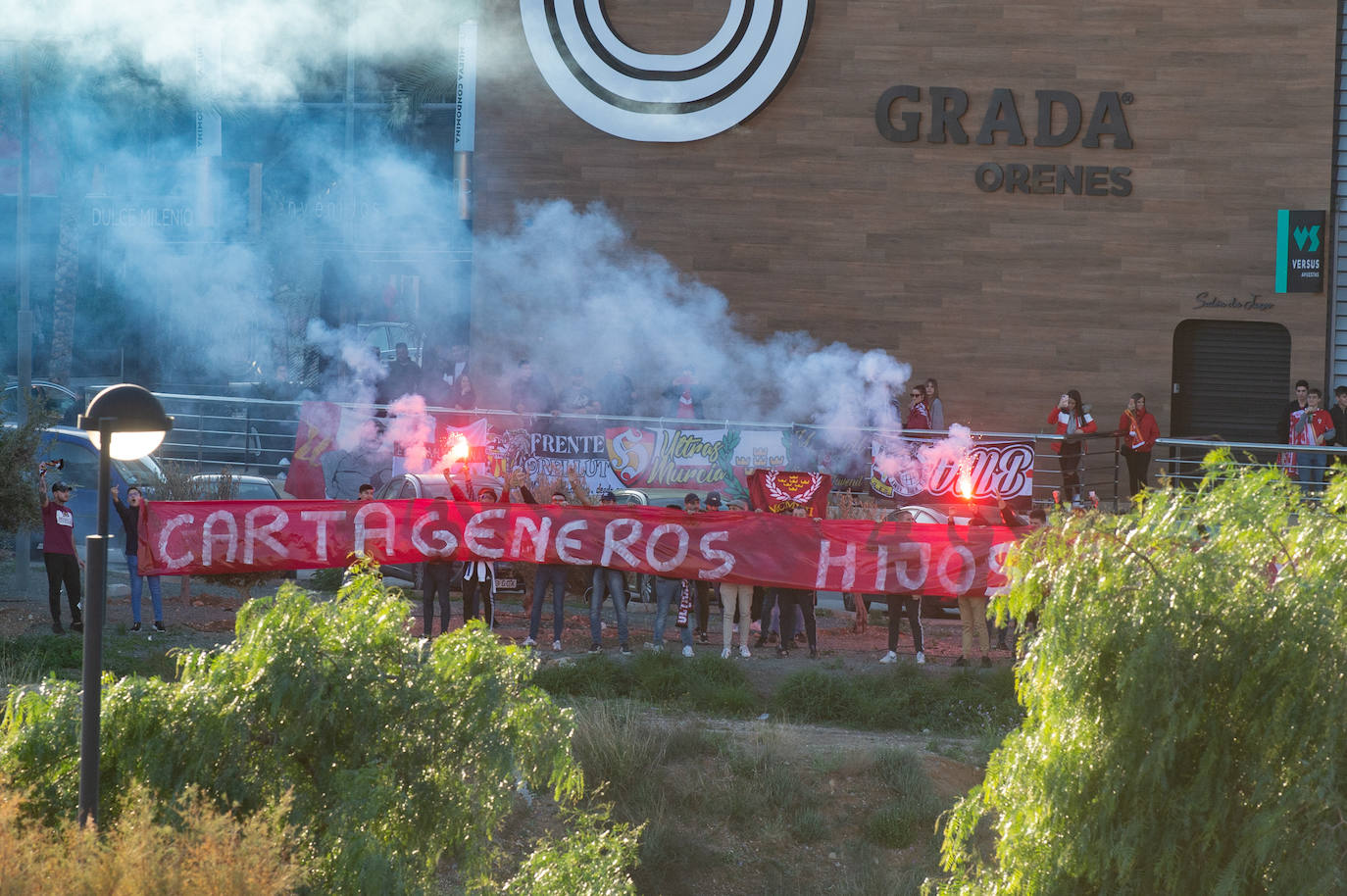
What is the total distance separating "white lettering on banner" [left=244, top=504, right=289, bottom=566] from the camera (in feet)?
53.0

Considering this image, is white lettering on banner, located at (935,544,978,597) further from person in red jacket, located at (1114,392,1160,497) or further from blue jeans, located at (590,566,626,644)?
person in red jacket, located at (1114,392,1160,497)

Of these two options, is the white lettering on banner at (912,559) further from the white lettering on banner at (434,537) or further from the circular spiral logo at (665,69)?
the circular spiral logo at (665,69)

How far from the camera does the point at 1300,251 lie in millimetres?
23219

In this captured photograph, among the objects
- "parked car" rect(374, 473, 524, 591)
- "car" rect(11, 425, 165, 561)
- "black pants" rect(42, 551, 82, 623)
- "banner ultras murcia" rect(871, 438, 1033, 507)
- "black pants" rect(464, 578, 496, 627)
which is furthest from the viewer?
"banner ultras murcia" rect(871, 438, 1033, 507)

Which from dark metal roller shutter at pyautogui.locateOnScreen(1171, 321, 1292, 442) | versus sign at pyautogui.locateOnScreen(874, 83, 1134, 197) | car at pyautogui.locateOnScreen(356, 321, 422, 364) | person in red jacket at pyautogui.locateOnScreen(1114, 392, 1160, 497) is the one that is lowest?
person in red jacket at pyautogui.locateOnScreen(1114, 392, 1160, 497)

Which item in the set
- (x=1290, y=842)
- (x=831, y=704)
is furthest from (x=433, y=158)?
(x=1290, y=842)

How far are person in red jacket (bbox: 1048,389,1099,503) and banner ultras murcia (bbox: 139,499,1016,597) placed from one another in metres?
5.50

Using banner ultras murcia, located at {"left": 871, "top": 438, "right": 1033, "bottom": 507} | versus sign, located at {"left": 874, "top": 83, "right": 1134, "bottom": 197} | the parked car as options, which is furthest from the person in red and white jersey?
the parked car

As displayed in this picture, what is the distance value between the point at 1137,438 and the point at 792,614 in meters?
7.28

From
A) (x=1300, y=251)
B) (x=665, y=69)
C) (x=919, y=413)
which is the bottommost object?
(x=919, y=413)

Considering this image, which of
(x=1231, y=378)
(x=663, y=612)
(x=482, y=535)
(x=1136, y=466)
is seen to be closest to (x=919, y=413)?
(x=1136, y=466)

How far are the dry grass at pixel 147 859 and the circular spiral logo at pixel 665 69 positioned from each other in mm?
18713

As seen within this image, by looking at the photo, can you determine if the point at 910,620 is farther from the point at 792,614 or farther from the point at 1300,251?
the point at 1300,251

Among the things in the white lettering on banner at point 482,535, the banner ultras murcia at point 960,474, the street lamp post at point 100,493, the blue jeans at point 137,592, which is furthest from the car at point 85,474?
the street lamp post at point 100,493
